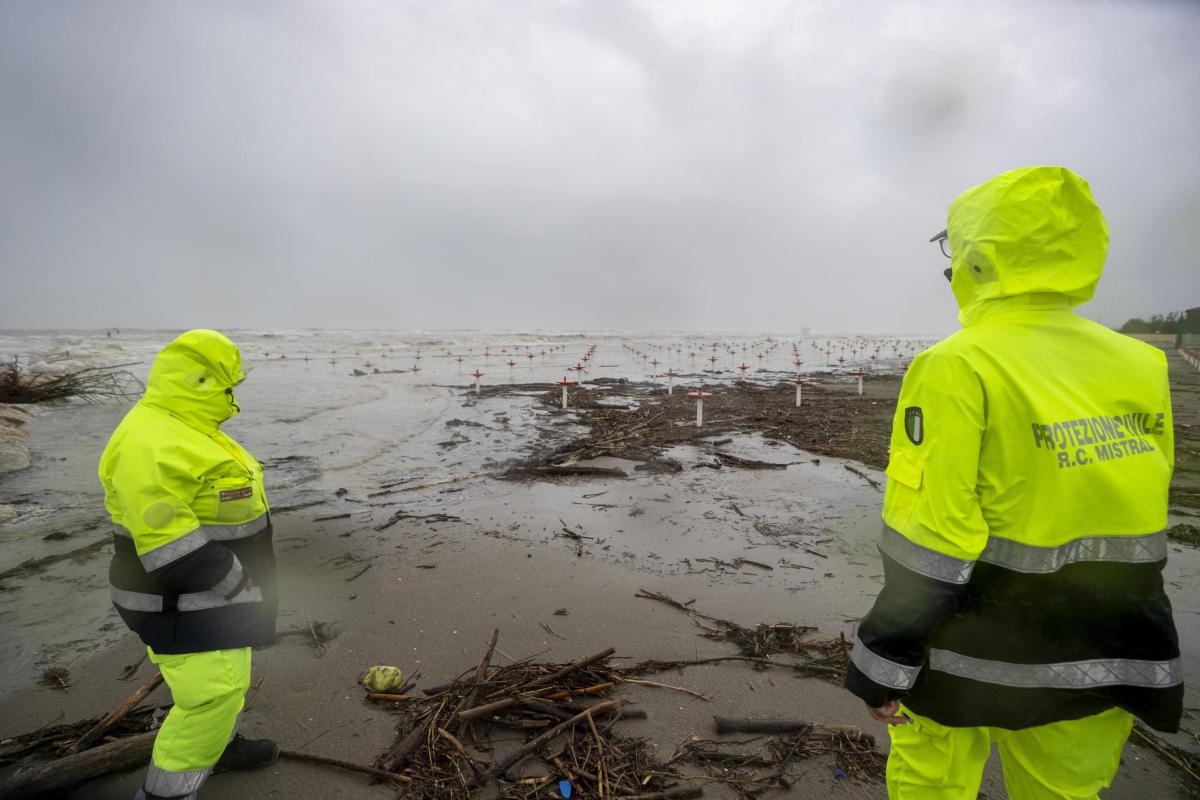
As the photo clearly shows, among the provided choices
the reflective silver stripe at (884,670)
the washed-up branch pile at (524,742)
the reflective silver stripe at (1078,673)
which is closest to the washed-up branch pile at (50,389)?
the washed-up branch pile at (524,742)

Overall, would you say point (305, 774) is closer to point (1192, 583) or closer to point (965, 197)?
point (965, 197)

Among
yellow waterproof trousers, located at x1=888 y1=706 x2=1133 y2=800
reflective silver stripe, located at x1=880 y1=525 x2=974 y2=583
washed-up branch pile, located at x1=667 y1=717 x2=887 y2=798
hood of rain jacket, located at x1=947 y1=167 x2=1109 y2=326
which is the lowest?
washed-up branch pile, located at x1=667 y1=717 x2=887 y2=798

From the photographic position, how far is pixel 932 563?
1655mm

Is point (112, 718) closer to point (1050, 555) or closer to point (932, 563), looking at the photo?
point (932, 563)

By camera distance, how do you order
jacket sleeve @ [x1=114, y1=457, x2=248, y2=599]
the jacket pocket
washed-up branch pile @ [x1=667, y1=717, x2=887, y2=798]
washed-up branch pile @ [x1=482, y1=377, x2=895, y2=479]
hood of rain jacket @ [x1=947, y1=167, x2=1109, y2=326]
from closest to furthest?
hood of rain jacket @ [x1=947, y1=167, x2=1109, y2=326] < jacket sleeve @ [x1=114, y1=457, x2=248, y2=599] < the jacket pocket < washed-up branch pile @ [x1=667, y1=717, x2=887, y2=798] < washed-up branch pile @ [x1=482, y1=377, x2=895, y2=479]

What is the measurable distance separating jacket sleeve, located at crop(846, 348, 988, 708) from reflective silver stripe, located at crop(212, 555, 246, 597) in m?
2.77

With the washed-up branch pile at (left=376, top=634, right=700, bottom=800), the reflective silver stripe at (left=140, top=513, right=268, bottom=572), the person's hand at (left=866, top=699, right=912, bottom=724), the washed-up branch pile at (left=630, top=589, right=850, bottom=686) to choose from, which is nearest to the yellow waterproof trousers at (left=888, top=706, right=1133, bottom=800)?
the person's hand at (left=866, top=699, right=912, bottom=724)

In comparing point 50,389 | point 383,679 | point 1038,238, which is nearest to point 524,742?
point 383,679

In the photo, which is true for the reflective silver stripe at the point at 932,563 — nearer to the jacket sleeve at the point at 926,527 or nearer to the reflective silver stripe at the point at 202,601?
the jacket sleeve at the point at 926,527

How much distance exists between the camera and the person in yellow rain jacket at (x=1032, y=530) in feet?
5.33

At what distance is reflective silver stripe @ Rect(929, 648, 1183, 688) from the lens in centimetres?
163

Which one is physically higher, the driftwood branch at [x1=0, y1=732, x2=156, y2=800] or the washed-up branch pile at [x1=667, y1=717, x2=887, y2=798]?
the driftwood branch at [x1=0, y1=732, x2=156, y2=800]

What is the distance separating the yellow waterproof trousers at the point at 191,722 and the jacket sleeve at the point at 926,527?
279cm

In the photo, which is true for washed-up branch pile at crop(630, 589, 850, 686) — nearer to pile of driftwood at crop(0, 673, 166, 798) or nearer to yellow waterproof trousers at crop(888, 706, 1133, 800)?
yellow waterproof trousers at crop(888, 706, 1133, 800)
